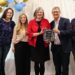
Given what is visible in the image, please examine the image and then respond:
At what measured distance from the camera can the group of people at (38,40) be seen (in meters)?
3.29

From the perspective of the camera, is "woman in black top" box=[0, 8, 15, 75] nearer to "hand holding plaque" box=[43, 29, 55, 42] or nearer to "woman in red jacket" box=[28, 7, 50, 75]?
"woman in red jacket" box=[28, 7, 50, 75]

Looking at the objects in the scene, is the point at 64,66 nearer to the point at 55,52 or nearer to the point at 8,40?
the point at 55,52

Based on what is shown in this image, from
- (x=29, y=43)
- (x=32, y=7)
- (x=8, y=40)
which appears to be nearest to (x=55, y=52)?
(x=29, y=43)

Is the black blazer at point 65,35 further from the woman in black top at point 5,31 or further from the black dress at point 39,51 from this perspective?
the woman in black top at point 5,31

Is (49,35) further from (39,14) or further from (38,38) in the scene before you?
(39,14)

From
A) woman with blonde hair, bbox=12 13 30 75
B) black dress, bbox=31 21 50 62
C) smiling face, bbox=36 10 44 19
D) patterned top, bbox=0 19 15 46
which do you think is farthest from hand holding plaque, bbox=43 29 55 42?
patterned top, bbox=0 19 15 46

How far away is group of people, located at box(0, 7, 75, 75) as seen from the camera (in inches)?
129

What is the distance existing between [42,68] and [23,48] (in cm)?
42

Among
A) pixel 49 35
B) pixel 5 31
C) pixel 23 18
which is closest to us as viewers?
pixel 49 35

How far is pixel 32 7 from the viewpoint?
13.1ft

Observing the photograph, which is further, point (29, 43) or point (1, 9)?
point (1, 9)

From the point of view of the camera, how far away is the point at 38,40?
3299 millimetres

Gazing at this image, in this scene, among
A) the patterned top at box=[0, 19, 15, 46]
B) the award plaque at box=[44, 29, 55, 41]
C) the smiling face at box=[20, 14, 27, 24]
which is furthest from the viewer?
the patterned top at box=[0, 19, 15, 46]

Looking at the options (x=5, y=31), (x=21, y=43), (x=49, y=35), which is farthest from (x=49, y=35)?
(x=5, y=31)
